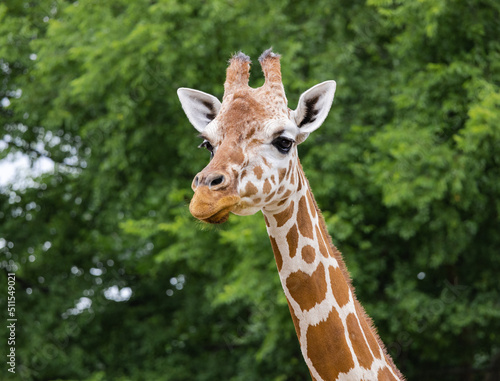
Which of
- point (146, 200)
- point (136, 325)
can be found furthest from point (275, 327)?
point (136, 325)

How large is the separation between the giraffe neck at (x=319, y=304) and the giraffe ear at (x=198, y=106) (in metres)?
0.59

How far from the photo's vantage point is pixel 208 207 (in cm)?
273

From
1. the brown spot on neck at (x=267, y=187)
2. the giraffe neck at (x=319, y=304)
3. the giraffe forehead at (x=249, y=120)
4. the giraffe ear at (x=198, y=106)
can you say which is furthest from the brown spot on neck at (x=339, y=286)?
the giraffe ear at (x=198, y=106)

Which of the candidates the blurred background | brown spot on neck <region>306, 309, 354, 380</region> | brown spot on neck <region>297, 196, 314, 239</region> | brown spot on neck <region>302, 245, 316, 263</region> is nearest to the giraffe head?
brown spot on neck <region>297, 196, 314, 239</region>

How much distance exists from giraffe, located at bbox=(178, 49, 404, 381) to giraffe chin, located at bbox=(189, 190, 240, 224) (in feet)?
0.17

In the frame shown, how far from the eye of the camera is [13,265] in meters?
10.9

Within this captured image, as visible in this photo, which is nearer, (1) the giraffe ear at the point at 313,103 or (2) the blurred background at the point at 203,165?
(1) the giraffe ear at the point at 313,103

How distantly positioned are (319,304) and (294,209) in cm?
43

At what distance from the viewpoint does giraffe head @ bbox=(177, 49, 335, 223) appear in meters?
2.81

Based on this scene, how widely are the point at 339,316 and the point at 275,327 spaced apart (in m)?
5.43

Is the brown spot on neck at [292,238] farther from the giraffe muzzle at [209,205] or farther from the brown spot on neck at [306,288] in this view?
the giraffe muzzle at [209,205]

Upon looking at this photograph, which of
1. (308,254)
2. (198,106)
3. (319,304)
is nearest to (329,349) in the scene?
(319,304)

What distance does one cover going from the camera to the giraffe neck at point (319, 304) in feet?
10.2

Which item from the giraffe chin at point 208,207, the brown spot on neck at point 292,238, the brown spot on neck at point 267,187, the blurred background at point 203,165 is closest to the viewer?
the giraffe chin at point 208,207
